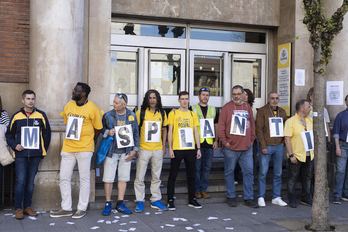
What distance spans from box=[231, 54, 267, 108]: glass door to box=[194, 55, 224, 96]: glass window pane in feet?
1.41

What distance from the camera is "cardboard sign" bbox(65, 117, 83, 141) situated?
251 inches

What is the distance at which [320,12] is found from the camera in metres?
5.93

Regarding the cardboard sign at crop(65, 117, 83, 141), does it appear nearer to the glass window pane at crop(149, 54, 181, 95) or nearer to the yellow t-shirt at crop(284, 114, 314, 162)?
the glass window pane at crop(149, 54, 181, 95)

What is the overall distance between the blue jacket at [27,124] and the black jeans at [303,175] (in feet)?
15.3

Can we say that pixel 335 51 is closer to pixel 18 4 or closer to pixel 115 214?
pixel 115 214

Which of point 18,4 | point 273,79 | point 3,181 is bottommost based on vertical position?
point 3,181

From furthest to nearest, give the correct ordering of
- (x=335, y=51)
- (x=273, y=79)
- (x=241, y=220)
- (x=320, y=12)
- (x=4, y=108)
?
1. (x=273, y=79)
2. (x=335, y=51)
3. (x=4, y=108)
4. (x=241, y=220)
5. (x=320, y=12)

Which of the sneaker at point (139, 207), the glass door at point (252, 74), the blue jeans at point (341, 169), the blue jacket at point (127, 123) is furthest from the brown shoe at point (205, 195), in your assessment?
the glass door at point (252, 74)

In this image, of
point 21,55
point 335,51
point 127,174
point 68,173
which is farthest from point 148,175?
point 335,51

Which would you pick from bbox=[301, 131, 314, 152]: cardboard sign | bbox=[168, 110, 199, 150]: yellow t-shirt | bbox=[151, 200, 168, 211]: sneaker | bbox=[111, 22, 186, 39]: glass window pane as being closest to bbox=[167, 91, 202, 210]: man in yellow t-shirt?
bbox=[168, 110, 199, 150]: yellow t-shirt

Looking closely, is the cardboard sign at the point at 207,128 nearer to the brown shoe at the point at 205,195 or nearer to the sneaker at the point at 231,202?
the brown shoe at the point at 205,195

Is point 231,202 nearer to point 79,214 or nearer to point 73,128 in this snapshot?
point 79,214

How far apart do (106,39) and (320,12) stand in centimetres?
435

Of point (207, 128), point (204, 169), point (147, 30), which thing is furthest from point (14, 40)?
point (204, 169)
